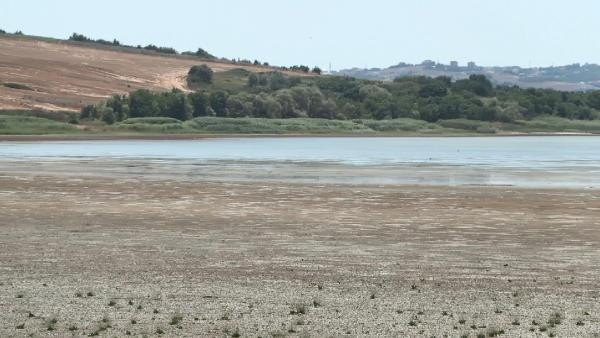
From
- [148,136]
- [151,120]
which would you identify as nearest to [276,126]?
[151,120]

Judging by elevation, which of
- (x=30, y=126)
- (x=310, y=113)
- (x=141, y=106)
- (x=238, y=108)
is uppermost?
(x=141, y=106)

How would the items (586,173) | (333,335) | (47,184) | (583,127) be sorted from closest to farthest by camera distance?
(333,335) → (47,184) → (586,173) → (583,127)

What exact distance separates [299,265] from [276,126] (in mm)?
129658

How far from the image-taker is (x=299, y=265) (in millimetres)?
25422

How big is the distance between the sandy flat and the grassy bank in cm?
9228

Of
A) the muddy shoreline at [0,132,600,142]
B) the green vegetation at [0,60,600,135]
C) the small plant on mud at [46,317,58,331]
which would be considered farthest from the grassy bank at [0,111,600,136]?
the small plant on mud at [46,317,58,331]

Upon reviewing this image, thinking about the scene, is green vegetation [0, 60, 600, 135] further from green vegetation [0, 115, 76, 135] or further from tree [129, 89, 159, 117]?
green vegetation [0, 115, 76, 135]

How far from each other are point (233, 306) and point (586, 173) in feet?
148

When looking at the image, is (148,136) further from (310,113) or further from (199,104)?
(310,113)

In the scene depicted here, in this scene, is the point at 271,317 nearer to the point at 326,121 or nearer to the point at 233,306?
the point at 233,306

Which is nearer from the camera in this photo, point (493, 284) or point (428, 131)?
point (493, 284)

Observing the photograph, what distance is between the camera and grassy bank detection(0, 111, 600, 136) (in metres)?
135

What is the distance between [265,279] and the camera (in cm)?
2341

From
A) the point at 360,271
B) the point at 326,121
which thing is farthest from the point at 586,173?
the point at 326,121
